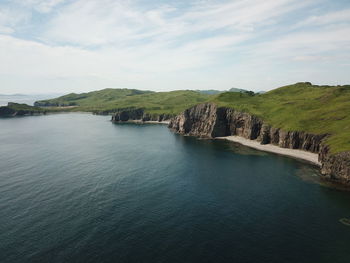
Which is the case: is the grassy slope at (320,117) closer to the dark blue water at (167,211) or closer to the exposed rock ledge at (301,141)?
the exposed rock ledge at (301,141)

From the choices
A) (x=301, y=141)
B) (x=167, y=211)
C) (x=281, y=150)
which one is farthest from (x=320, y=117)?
(x=167, y=211)

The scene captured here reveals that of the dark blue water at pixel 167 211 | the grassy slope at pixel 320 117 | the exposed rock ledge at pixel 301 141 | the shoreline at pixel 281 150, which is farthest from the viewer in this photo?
the shoreline at pixel 281 150

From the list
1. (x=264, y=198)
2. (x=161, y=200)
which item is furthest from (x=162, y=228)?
(x=264, y=198)

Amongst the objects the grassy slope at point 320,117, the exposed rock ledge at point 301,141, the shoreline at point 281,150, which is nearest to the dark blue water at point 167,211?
the shoreline at point 281,150

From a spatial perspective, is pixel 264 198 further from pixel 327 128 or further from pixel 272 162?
pixel 327 128

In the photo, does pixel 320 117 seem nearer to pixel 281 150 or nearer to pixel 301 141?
pixel 301 141

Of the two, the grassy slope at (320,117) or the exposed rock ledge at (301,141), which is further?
the grassy slope at (320,117)

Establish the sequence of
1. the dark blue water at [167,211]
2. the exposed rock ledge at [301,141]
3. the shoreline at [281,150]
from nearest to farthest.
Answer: the dark blue water at [167,211], the exposed rock ledge at [301,141], the shoreline at [281,150]

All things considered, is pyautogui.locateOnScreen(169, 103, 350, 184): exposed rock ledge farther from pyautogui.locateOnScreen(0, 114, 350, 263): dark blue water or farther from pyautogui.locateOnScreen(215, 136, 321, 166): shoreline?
pyautogui.locateOnScreen(0, 114, 350, 263): dark blue water
